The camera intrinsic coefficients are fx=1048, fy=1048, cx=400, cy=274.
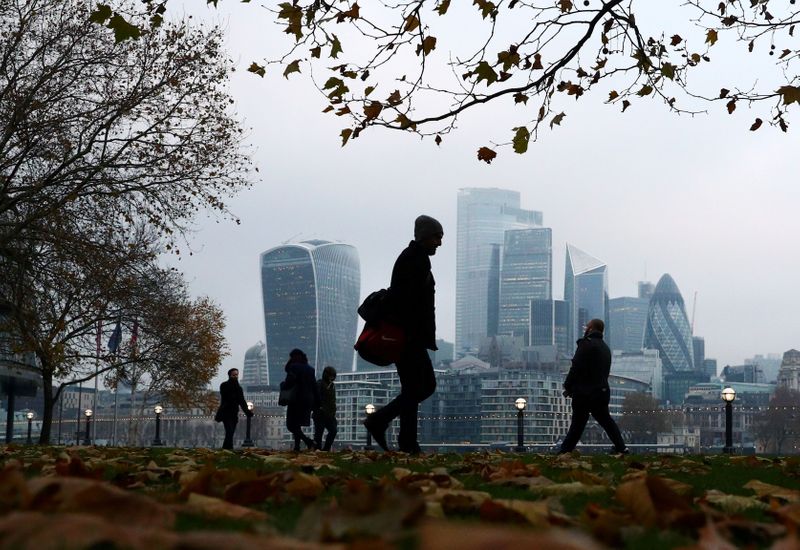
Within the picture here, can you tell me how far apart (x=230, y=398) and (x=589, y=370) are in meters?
9.10

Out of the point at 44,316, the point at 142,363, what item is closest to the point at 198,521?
the point at 44,316

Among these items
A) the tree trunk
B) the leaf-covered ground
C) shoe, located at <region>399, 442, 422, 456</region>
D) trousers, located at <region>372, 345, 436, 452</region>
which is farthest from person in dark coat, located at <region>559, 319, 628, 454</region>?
the tree trunk

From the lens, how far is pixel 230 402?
2050 centimetres

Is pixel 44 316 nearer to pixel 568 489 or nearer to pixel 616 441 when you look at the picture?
pixel 616 441

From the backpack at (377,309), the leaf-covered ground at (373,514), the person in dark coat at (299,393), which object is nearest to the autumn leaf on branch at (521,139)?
the backpack at (377,309)

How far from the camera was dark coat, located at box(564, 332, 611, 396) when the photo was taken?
1326cm

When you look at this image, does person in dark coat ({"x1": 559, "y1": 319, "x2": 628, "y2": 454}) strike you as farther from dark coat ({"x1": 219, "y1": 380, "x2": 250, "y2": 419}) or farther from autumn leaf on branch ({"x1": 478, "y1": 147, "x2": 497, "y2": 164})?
dark coat ({"x1": 219, "y1": 380, "x2": 250, "y2": 419})

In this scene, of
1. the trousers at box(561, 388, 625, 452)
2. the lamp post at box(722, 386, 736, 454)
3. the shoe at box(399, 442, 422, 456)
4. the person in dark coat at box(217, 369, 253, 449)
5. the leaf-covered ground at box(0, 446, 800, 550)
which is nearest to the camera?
the leaf-covered ground at box(0, 446, 800, 550)

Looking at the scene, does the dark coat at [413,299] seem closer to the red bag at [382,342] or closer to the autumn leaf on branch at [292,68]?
the red bag at [382,342]

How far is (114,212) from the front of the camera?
74.0ft

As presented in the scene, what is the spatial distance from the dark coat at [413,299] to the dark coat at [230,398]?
1087 cm

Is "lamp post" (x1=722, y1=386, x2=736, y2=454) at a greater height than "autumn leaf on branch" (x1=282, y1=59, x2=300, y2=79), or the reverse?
"autumn leaf on branch" (x1=282, y1=59, x2=300, y2=79)

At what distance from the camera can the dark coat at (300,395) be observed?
18047 millimetres

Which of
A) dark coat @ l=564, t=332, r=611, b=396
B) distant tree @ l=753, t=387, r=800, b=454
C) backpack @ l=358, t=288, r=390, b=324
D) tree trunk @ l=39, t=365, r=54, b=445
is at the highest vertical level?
backpack @ l=358, t=288, r=390, b=324
